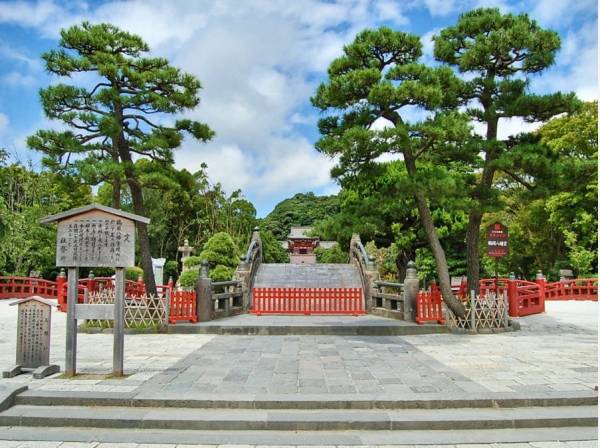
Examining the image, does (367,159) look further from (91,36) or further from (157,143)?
Result: (91,36)

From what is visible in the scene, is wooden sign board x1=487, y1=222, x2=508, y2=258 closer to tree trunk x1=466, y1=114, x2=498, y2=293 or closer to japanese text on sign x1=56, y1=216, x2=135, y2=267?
tree trunk x1=466, y1=114, x2=498, y2=293

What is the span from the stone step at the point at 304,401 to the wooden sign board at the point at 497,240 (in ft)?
20.3

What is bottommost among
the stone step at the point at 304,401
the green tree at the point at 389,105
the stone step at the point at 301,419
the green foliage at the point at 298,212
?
the stone step at the point at 301,419

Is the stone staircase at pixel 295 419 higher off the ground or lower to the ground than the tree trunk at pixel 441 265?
lower

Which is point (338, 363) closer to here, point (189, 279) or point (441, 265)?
point (441, 265)

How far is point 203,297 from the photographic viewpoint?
40.6 ft

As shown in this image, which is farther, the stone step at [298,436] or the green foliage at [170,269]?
the green foliage at [170,269]

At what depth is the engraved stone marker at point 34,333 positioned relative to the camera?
700 centimetres

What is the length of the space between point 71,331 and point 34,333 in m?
0.64

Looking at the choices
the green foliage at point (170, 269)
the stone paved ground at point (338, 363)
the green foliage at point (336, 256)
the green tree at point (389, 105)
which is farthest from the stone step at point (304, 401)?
the green foliage at point (336, 256)

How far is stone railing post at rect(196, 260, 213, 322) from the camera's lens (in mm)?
12375

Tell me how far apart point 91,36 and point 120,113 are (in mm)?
1968

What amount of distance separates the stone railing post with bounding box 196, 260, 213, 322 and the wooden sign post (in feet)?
16.9

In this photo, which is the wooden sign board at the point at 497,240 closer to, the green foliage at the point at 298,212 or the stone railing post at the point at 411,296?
the stone railing post at the point at 411,296
